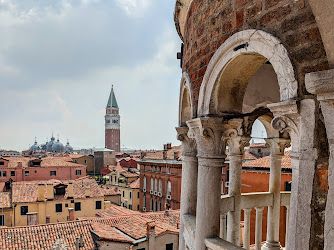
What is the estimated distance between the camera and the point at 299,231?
2.22m

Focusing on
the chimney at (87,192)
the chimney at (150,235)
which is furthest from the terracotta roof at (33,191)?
the chimney at (150,235)

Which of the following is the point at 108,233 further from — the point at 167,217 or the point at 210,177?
the point at 210,177

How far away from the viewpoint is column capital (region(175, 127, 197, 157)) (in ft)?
15.0

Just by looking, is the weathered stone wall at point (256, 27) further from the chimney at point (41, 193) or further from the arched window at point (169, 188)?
the arched window at point (169, 188)

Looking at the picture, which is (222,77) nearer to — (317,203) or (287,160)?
(317,203)

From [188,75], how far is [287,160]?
1221 cm

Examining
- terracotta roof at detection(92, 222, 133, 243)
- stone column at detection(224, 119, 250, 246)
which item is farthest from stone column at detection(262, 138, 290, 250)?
terracotta roof at detection(92, 222, 133, 243)

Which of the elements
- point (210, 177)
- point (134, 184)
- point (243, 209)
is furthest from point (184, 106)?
point (134, 184)

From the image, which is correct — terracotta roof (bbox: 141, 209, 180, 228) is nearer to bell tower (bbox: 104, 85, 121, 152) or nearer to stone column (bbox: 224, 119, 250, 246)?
stone column (bbox: 224, 119, 250, 246)

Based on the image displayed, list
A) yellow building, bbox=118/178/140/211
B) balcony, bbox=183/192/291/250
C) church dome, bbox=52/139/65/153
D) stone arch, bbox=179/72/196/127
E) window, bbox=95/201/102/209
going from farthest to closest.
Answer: church dome, bbox=52/139/65/153 → yellow building, bbox=118/178/140/211 → window, bbox=95/201/102/209 → stone arch, bbox=179/72/196/127 → balcony, bbox=183/192/291/250

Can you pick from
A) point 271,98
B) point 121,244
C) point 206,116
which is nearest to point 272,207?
point 271,98

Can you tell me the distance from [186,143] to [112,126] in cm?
12984

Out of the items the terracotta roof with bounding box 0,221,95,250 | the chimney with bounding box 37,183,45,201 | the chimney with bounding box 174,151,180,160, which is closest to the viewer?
the terracotta roof with bounding box 0,221,95,250

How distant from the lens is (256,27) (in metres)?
2.75
